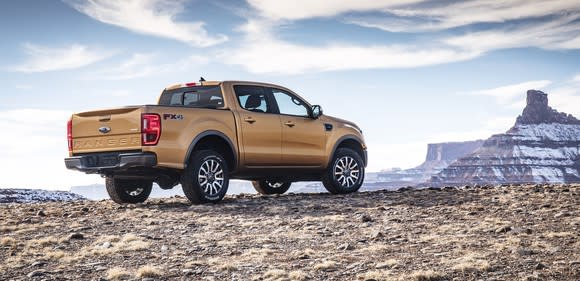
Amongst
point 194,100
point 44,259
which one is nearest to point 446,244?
point 44,259

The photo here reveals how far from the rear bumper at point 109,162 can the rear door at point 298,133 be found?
292 cm

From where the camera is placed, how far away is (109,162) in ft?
34.0

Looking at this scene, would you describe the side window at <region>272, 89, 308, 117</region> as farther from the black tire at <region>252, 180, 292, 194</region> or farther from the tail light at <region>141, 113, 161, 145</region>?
the tail light at <region>141, 113, 161, 145</region>

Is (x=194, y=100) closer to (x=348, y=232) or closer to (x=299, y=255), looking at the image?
(x=348, y=232)

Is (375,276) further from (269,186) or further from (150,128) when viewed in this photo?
(269,186)

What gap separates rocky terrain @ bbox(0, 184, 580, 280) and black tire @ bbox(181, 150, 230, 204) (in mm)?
283

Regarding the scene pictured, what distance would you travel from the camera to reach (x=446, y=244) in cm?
703

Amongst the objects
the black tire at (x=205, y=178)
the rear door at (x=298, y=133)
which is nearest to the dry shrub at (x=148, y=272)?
the black tire at (x=205, y=178)

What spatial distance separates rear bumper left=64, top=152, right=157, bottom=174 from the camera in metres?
10.0

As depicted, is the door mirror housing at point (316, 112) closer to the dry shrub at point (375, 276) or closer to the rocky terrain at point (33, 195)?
the dry shrub at point (375, 276)

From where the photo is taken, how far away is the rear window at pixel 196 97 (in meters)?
11.5

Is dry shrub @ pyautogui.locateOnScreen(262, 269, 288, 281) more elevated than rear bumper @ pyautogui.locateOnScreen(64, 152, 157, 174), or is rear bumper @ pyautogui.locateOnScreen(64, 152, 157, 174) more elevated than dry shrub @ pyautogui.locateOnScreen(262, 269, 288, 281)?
rear bumper @ pyautogui.locateOnScreen(64, 152, 157, 174)

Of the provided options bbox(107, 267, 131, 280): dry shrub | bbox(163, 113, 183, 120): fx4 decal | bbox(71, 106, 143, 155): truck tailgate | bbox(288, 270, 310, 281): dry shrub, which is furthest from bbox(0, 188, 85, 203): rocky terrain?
bbox(288, 270, 310, 281): dry shrub

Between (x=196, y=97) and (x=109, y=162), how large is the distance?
2.23 m
